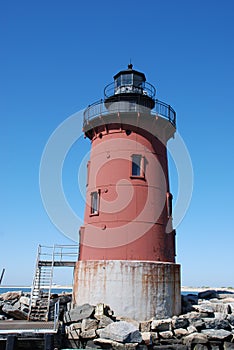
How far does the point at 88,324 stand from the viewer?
12250 millimetres

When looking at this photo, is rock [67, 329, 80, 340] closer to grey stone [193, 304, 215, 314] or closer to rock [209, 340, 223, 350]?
rock [209, 340, 223, 350]

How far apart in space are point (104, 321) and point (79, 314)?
1.17m

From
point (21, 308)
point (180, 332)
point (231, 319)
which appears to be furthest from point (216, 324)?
point (21, 308)

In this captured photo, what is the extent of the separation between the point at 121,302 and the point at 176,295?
2.69 meters

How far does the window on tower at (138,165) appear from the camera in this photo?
618 inches

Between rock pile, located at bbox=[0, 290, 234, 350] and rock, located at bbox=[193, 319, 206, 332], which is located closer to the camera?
rock pile, located at bbox=[0, 290, 234, 350]

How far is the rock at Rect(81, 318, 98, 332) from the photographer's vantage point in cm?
1218

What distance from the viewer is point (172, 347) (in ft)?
39.3

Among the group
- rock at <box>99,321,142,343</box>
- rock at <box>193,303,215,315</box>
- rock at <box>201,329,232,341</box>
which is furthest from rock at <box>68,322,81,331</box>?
rock at <box>193,303,215,315</box>

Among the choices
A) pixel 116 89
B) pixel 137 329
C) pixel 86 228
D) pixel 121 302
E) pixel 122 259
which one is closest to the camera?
pixel 137 329

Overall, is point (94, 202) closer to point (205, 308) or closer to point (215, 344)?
point (205, 308)

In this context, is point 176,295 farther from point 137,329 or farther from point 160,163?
point 160,163

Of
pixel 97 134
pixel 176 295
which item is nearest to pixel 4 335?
pixel 176 295

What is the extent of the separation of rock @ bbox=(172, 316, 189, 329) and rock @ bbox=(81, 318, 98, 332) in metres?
3.10
